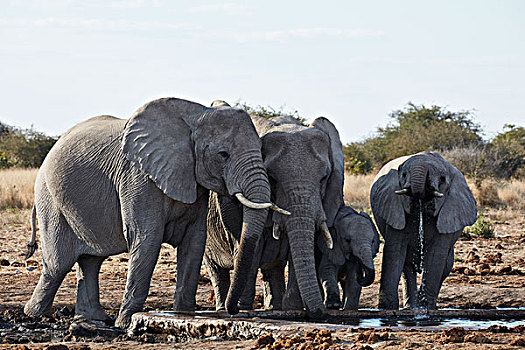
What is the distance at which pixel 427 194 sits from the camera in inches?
368

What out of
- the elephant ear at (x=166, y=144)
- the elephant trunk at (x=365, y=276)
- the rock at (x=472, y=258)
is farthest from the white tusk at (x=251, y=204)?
the rock at (x=472, y=258)

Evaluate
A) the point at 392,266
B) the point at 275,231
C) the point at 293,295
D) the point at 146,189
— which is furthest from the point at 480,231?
the point at 146,189

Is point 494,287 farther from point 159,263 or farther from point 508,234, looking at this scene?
point 508,234

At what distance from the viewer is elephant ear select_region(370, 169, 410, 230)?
371 inches

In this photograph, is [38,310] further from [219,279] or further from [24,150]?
[24,150]

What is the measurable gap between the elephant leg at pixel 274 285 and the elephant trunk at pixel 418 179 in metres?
1.52

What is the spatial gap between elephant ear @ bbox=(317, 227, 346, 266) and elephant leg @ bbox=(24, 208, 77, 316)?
239 centimetres

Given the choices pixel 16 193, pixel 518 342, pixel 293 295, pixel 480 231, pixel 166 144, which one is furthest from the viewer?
pixel 16 193

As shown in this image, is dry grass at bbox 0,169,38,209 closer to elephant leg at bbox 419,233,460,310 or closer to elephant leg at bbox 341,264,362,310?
elephant leg at bbox 341,264,362,310

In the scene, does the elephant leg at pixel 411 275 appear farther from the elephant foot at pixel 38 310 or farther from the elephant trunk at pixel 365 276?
the elephant foot at pixel 38 310

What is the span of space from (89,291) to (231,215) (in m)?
1.69

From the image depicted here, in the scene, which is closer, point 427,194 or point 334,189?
point 334,189

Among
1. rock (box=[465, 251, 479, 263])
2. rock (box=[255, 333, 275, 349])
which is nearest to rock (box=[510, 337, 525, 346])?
rock (box=[255, 333, 275, 349])

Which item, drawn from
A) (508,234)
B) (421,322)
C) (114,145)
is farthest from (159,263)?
(508,234)
